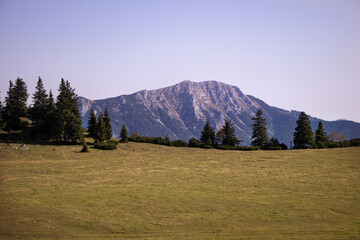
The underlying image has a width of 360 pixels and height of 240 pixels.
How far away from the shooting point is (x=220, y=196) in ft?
95.7

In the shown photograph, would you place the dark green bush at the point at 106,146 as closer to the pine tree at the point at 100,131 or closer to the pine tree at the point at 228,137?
the pine tree at the point at 100,131

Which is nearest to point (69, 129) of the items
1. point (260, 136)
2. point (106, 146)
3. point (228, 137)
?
point (106, 146)

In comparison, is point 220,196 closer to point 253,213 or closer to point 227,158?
point 253,213

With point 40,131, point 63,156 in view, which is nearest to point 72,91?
point 40,131

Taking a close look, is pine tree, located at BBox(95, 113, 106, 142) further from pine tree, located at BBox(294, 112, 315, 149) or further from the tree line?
pine tree, located at BBox(294, 112, 315, 149)

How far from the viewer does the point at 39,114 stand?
77000 millimetres

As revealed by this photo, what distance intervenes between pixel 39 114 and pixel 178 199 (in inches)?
2521

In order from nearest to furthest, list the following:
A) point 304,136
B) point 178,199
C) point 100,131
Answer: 1. point 178,199
2. point 100,131
3. point 304,136

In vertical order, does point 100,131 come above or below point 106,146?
above

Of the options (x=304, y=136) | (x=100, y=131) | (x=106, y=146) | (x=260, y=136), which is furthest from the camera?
(x=260, y=136)

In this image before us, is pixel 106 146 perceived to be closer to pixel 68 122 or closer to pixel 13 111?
pixel 68 122

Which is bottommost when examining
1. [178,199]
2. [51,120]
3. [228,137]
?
[178,199]

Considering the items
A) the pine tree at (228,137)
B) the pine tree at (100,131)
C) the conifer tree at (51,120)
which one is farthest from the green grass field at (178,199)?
the pine tree at (228,137)

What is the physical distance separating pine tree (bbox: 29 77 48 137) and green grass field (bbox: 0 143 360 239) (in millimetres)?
22734
